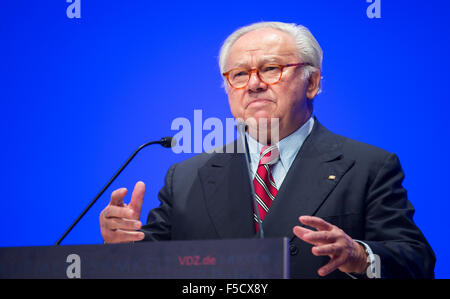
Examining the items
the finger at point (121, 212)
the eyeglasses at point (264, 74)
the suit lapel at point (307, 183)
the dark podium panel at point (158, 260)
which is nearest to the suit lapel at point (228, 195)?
the suit lapel at point (307, 183)

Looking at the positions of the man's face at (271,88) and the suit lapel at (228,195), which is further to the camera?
the man's face at (271,88)

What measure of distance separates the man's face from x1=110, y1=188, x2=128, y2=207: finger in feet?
2.93

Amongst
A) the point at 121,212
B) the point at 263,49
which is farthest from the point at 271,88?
the point at 121,212

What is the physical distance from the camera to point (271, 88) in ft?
7.96

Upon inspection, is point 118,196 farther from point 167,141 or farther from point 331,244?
point 331,244

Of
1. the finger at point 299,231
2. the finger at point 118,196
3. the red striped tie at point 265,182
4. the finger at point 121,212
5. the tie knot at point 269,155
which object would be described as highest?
the tie knot at point 269,155

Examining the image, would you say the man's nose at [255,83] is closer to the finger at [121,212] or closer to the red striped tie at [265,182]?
the red striped tie at [265,182]

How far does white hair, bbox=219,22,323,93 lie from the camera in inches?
99.3

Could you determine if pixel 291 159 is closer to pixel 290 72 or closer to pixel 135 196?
pixel 290 72

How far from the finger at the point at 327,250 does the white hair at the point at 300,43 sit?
1.26m

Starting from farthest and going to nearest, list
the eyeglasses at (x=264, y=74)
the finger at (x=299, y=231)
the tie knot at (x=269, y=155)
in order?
the eyeglasses at (x=264, y=74), the tie knot at (x=269, y=155), the finger at (x=299, y=231)

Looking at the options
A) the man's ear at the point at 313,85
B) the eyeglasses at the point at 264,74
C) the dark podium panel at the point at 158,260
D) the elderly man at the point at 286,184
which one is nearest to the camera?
the dark podium panel at the point at 158,260

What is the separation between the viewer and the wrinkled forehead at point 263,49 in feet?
8.02
